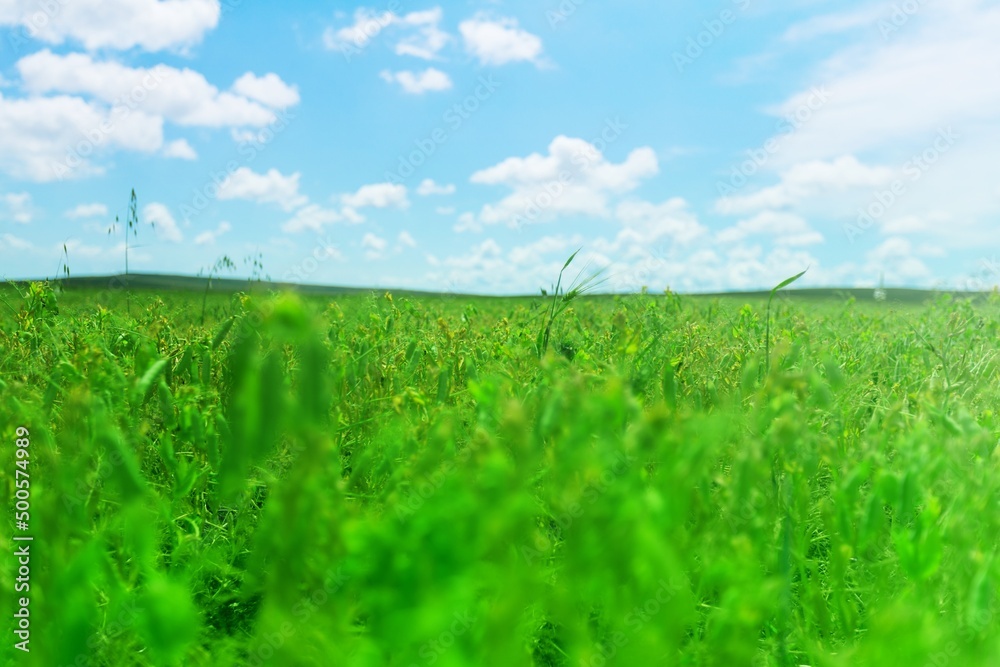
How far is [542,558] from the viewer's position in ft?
6.27

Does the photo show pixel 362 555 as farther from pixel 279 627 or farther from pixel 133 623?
pixel 133 623

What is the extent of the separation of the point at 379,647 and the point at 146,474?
160 cm

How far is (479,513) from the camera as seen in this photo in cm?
102

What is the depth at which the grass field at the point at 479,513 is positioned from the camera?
3.51 ft

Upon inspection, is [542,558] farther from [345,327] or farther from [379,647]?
[345,327]

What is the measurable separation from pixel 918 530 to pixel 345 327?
121 inches

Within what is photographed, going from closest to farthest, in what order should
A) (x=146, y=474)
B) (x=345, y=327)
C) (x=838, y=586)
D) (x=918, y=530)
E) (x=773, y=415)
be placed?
(x=918, y=530) < (x=838, y=586) < (x=773, y=415) < (x=146, y=474) < (x=345, y=327)

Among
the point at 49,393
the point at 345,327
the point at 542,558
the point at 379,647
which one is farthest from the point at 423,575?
the point at 345,327

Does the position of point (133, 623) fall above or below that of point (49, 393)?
below

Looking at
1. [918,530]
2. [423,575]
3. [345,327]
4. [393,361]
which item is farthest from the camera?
[345,327]

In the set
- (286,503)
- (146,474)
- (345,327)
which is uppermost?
(345,327)

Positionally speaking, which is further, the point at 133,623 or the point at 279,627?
the point at 133,623

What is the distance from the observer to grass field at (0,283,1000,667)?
1.07m

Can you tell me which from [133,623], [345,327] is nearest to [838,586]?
[133,623]
